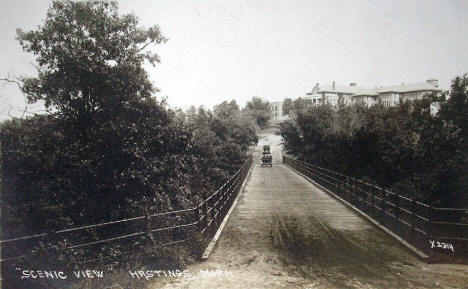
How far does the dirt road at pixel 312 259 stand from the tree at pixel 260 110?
422 feet

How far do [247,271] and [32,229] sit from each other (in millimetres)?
9759

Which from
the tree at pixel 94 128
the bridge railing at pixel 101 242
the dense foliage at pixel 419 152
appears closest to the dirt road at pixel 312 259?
the bridge railing at pixel 101 242

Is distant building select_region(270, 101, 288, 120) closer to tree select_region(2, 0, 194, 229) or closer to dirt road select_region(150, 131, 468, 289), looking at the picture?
tree select_region(2, 0, 194, 229)

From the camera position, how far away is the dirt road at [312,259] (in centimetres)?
631

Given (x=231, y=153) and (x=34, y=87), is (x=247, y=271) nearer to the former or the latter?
(x=34, y=87)

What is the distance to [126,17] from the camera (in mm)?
18625

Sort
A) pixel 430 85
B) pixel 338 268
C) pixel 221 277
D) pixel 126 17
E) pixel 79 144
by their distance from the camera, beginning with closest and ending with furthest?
1. pixel 221 277
2. pixel 338 268
3. pixel 79 144
4. pixel 126 17
5. pixel 430 85

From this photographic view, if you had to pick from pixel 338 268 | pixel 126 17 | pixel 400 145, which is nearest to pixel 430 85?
pixel 400 145

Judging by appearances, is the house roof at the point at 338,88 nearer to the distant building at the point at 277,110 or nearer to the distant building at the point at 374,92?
the distant building at the point at 374,92

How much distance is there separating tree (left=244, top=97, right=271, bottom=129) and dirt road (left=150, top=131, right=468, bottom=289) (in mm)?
128714

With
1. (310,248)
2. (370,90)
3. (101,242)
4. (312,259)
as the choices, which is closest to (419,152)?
(310,248)

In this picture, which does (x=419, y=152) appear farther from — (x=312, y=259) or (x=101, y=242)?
(x=101, y=242)

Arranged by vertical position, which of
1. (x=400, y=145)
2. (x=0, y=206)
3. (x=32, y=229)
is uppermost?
(x=400, y=145)

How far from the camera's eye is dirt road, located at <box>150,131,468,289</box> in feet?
20.7
